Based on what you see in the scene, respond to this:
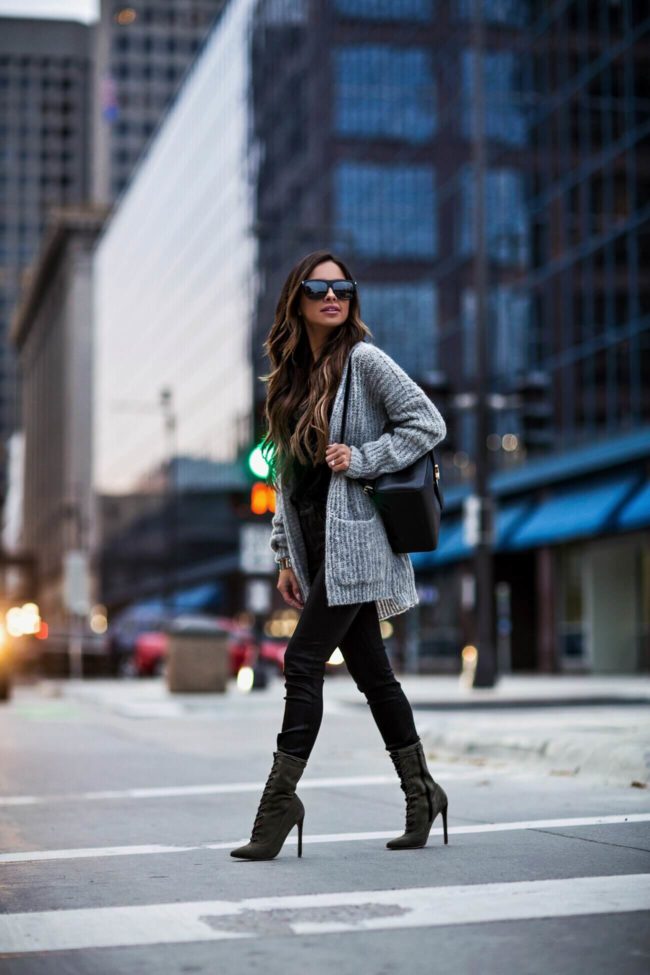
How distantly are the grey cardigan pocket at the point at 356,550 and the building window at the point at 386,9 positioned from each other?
42426 millimetres

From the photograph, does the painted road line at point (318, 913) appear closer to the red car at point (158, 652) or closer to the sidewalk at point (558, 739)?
the sidewalk at point (558, 739)

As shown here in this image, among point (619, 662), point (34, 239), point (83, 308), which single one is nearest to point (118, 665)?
point (619, 662)

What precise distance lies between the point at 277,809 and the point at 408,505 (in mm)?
1096

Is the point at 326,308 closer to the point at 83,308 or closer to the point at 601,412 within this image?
the point at 601,412

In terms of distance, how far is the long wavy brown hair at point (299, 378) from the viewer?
18.1ft

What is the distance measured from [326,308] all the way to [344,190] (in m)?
47.3

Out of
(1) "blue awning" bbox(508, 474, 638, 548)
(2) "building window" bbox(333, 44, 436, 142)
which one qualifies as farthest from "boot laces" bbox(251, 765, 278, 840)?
(2) "building window" bbox(333, 44, 436, 142)

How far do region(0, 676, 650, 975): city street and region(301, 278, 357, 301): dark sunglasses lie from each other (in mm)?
1931

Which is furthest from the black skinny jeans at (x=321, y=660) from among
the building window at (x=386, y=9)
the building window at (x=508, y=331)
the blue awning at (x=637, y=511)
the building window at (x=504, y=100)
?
the building window at (x=386, y=9)

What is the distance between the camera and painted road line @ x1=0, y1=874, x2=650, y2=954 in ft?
13.3

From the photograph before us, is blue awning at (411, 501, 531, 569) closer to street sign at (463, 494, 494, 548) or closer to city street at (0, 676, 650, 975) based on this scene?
street sign at (463, 494, 494, 548)

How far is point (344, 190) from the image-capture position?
52.1 meters

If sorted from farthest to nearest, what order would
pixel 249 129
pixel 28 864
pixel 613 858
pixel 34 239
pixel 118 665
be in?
pixel 34 239, pixel 249 129, pixel 118 665, pixel 28 864, pixel 613 858

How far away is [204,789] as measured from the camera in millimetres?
8805
